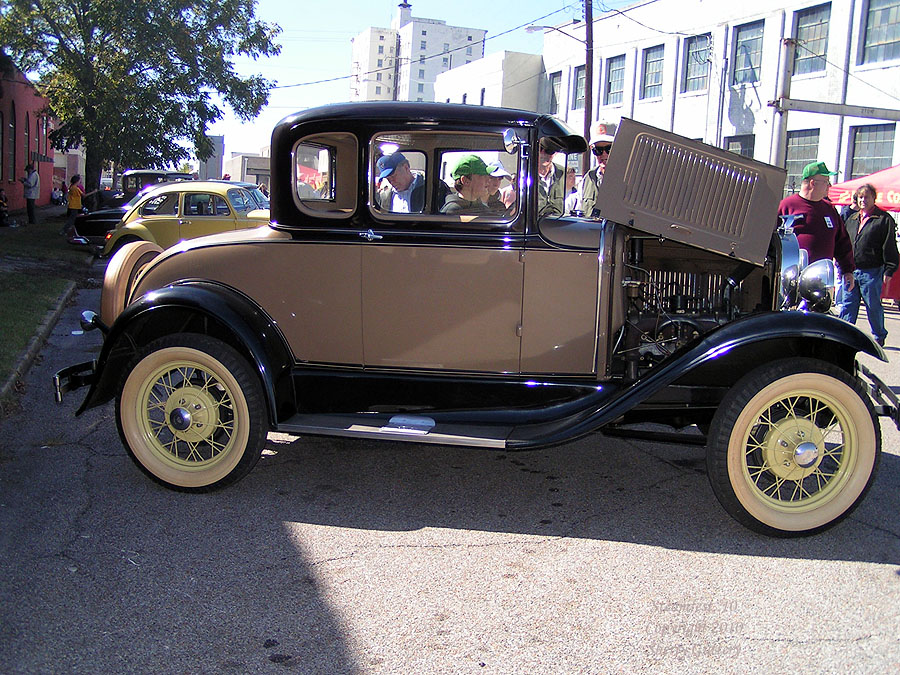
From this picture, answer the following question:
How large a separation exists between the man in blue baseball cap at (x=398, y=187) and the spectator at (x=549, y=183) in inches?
24.9

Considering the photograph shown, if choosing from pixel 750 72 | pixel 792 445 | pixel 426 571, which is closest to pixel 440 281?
pixel 426 571

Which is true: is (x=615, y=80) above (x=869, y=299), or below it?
above

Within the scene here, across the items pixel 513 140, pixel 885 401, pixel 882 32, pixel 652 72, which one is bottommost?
pixel 885 401

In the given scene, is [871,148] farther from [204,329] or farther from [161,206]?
[204,329]

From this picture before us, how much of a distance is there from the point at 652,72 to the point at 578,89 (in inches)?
208

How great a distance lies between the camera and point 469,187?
420cm

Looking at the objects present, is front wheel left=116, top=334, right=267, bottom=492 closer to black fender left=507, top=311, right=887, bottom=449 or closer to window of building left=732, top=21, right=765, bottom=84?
black fender left=507, top=311, right=887, bottom=449

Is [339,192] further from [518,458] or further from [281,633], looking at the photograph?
[281,633]

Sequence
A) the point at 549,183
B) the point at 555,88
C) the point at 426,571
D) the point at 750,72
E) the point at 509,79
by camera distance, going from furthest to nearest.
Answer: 1. the point at 509,79
2. the point at 555,88
3. the point at 750,72
4. the point at 549,183
5. the point at 426,571

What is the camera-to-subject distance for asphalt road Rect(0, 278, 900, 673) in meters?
2.73

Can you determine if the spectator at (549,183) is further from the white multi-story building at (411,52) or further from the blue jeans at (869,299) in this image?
the white multi-story building at (411,52)

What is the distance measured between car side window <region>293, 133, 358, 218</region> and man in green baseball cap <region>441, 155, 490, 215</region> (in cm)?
53

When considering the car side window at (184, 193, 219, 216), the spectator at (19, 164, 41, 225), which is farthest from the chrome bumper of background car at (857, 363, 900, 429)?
the spectator at (19, 164, 41, 225)

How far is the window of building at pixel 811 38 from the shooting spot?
71.3ft
